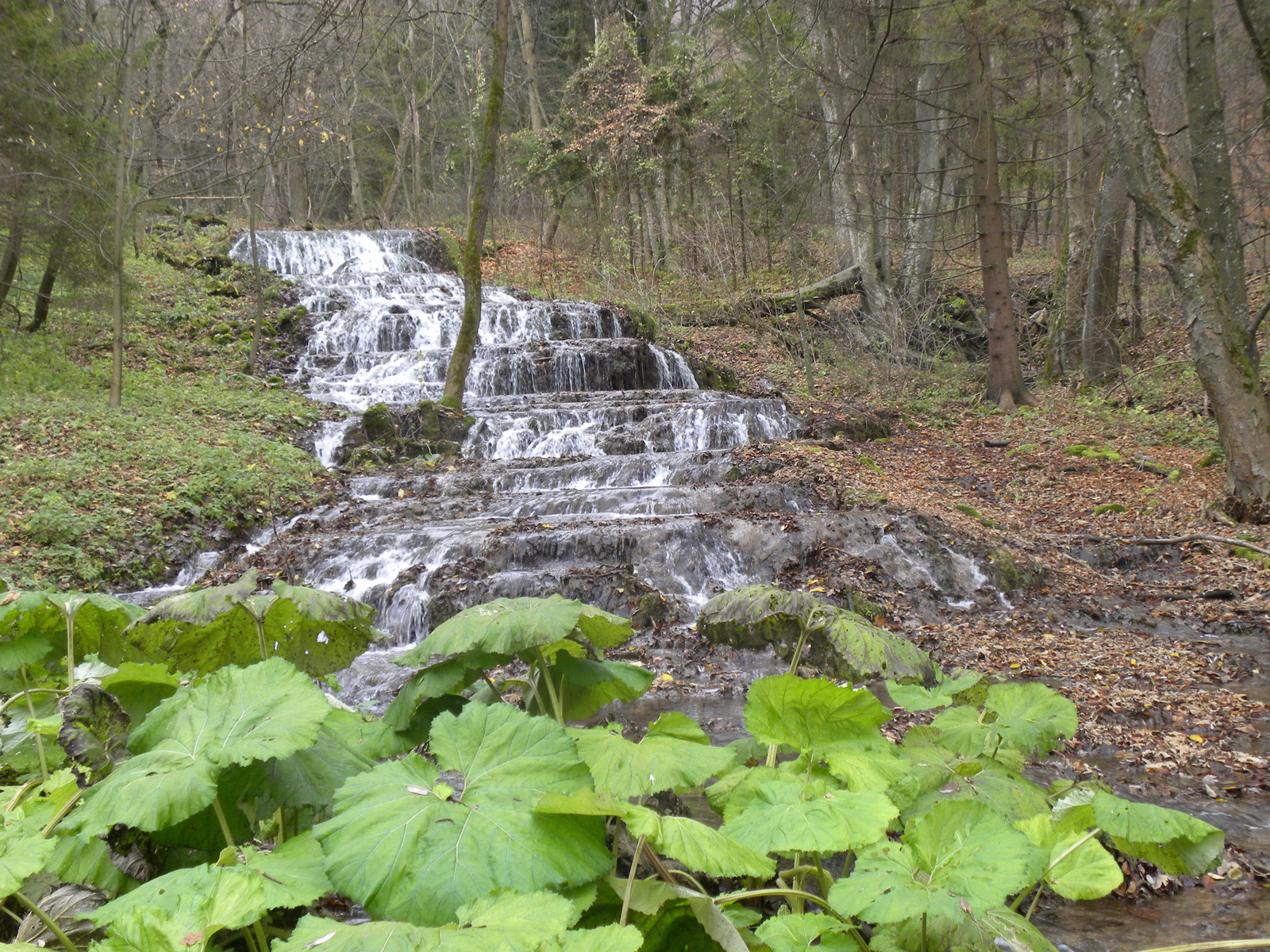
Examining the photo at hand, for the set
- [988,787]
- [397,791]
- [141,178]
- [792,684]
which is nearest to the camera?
[397,791]

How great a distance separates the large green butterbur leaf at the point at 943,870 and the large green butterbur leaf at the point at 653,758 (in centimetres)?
28

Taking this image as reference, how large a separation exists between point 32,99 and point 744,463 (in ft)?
36.0

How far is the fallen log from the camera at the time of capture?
1739 cm

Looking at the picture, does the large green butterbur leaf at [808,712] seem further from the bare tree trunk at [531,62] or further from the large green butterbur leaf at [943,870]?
the bare tree trunk at [531,62]

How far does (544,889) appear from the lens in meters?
1.10

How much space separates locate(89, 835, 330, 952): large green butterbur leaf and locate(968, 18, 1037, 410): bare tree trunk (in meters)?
13.6

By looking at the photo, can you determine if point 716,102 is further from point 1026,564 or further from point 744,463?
point 1026,564

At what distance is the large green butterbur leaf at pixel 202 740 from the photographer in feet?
3.62

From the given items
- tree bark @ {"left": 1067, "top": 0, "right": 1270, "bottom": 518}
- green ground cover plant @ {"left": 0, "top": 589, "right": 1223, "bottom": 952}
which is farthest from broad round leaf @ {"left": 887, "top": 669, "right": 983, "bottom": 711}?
tree bark @ {"left": 1067, "top": 0, "right": 1270, "bottom": 518}

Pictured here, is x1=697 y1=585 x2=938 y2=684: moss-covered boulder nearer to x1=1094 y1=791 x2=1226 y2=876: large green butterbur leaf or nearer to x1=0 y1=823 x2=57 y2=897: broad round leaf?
x1=1094 y1=791 x2=1226 y2=876: large green butterbur leaf

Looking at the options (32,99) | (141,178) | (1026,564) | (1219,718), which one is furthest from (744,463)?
(141,178)

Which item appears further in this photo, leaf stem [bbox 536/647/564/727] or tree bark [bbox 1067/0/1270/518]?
tree bark [bbox 1067/0/1270/518]

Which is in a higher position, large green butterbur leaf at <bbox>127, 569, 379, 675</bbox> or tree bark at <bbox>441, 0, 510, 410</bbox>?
tree bark at <bbox>441, 0, 510, 410</bbox>

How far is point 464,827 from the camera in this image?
3.76 feet
